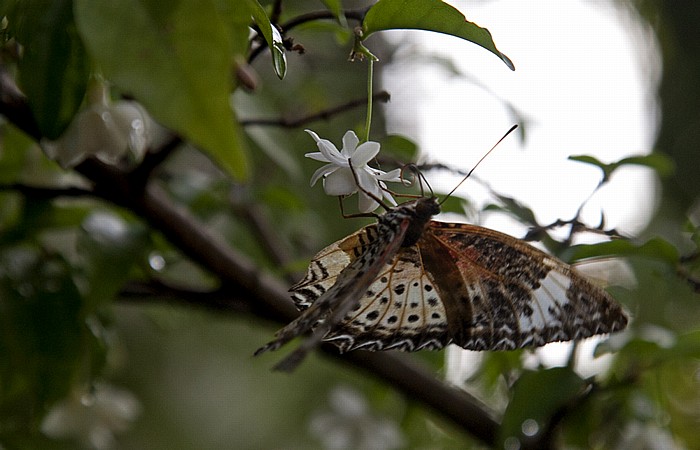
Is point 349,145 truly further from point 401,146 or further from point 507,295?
point 401,146

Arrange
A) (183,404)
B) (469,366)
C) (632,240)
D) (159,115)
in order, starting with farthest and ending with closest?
(183,404), (469,366), (632,240), (159,115)

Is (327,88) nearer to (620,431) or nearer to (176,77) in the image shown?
(620,431)

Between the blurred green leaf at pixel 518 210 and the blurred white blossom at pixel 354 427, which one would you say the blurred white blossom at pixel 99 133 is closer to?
the blurred green leaf at pixel 518 210

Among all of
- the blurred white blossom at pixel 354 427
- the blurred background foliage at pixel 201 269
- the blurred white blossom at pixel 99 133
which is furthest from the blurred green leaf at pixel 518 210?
the blurred white blossom at pixel 354 427

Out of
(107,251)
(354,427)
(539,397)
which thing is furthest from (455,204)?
(354,427)

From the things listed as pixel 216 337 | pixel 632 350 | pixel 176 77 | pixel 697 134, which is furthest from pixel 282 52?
pixel 216 337

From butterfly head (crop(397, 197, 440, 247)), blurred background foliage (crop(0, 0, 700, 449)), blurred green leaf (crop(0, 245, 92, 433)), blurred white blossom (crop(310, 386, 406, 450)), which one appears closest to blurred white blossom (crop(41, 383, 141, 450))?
blurred background foliage (crop(0, 0, 700, 449))

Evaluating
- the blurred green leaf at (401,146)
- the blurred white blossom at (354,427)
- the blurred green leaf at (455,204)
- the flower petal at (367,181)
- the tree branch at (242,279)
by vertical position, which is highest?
the flower petal at (367,181)
